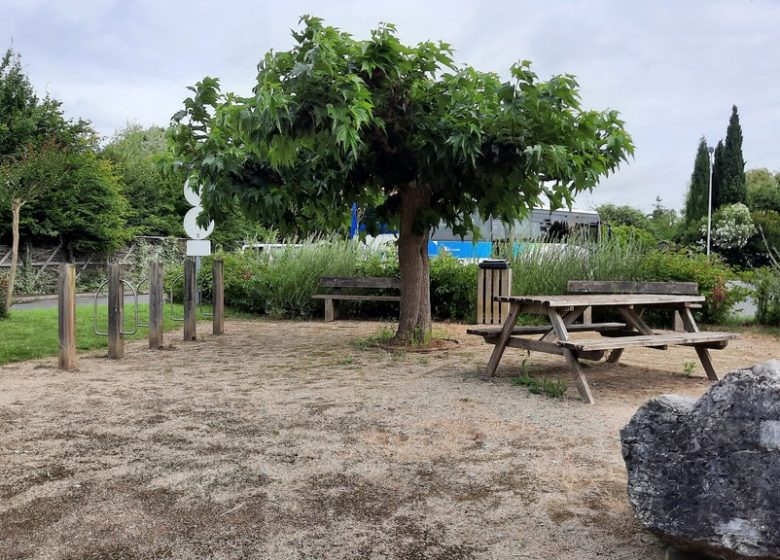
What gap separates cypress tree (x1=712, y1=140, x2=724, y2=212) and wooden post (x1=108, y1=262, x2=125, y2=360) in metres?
41.1

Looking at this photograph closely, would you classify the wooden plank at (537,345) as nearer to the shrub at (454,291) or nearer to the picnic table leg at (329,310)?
the shrub at (454,291)

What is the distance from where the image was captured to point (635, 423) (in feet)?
7.94

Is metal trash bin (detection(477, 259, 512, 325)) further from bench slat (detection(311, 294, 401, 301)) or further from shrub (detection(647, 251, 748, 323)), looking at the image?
shrub (detection(647, 251, 748, 323))

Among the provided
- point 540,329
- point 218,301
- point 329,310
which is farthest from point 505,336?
point 329,310

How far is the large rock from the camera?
6.73 ft

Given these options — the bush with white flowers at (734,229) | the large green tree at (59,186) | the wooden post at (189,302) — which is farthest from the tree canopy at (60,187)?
the bush with white flowers at (734,229)

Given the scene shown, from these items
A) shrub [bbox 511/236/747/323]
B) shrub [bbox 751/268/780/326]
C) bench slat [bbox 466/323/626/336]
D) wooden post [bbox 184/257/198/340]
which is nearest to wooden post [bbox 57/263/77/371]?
wooden post [bbox 184/257/198/340]

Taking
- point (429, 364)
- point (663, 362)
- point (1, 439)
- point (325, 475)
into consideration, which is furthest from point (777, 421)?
point (663, 362)

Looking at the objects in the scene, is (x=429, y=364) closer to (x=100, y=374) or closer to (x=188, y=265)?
(x=100, y=374)

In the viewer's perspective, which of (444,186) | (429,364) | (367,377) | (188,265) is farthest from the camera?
(188,265)

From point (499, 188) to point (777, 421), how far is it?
5409 millimetres

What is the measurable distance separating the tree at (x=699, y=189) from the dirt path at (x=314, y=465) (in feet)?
129

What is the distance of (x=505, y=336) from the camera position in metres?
5.98

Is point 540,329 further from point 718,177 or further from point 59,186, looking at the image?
point 718,177
